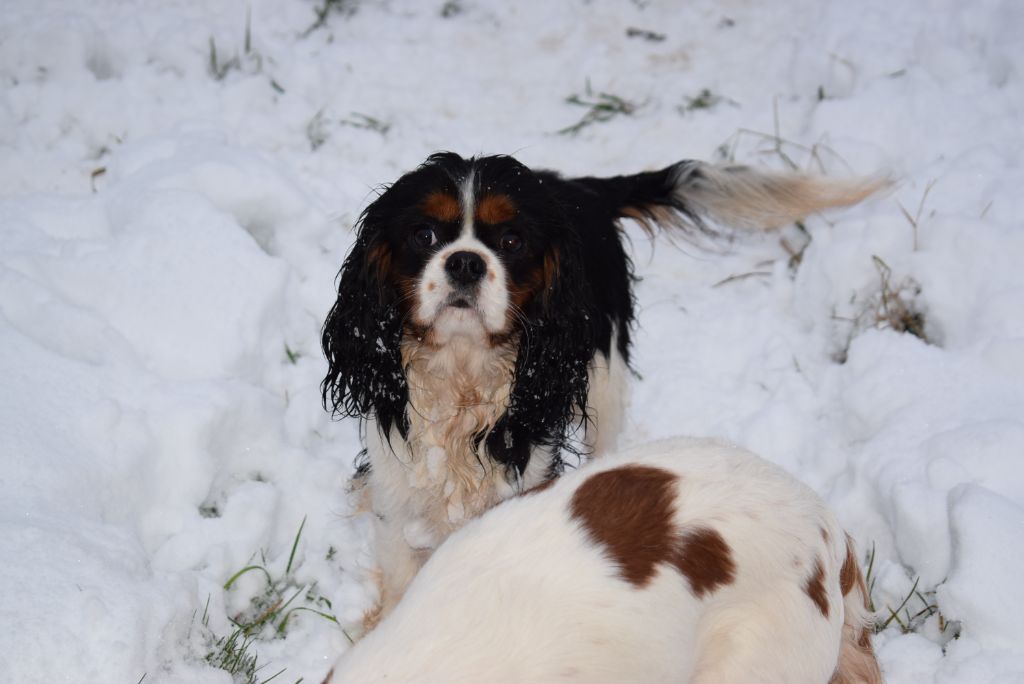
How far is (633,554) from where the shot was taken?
5.83 feet

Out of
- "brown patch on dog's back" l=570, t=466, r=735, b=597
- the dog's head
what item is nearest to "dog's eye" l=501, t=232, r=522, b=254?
the dog's head

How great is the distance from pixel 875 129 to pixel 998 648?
2257 mm

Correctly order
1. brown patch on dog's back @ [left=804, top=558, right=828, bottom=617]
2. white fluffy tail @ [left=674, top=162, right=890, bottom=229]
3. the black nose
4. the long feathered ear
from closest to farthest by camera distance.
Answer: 1. brown patch on dog's back @ [left=804, top=558, right=828, bottom=617]
2. the black nose
3. the long feathered ear
4. white fluffy tail @ [left=674, top=162, right=890, bottom=229]

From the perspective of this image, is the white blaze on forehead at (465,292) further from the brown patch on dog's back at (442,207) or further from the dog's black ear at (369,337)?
the dog's black ear at (369,337)

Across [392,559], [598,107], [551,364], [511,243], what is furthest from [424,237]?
[598,107]

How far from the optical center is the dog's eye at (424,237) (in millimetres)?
2438

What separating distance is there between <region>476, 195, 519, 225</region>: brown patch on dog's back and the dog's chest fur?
0.31m

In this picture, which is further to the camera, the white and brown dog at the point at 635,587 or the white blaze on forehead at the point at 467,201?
the white blaze on forehead at the point at 467,201

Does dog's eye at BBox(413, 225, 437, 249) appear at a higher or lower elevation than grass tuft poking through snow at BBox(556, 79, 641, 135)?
higher

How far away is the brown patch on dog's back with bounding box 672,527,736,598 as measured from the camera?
1.80 m

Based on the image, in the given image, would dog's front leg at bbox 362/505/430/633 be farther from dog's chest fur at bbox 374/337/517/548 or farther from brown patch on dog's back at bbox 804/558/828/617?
brown patch on dog's back at bbox 804/558/828/617

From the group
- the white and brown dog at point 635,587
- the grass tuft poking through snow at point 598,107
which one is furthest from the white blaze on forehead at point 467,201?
the grass tuft poking through snow at point 598,107

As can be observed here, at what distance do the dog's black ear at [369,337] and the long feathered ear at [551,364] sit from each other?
0.28 metres

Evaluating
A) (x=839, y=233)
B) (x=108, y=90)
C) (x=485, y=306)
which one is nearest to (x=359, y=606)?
(x=485, y=306)
